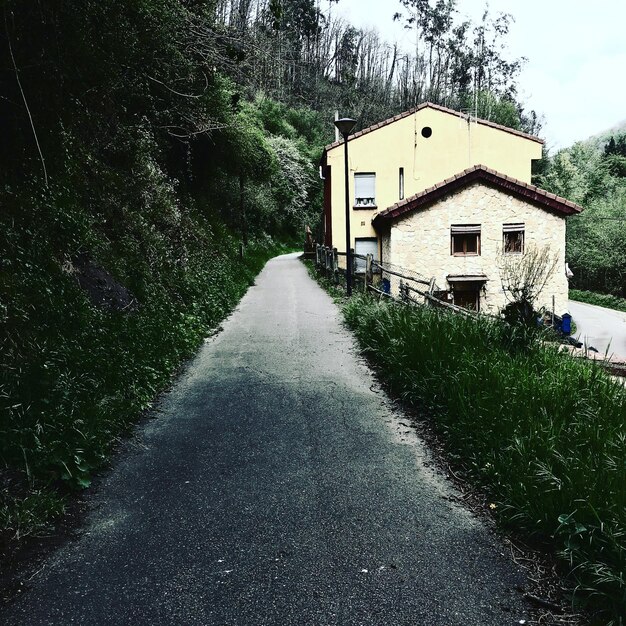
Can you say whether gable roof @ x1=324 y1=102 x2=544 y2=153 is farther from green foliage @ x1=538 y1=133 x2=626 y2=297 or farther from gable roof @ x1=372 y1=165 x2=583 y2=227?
green foliage @ x1=538 y1=133 x2=626 y2=297

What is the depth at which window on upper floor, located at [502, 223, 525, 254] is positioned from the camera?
18906 millimetres

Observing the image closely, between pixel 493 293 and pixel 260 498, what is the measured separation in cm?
1743

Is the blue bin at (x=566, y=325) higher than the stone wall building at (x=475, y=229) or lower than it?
lower

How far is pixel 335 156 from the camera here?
23.2 m

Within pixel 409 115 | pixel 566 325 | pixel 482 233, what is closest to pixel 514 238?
pixel 482 233

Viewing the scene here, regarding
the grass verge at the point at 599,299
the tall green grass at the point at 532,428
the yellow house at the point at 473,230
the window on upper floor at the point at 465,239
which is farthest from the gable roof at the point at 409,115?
the tall green grass at the point at 532,428

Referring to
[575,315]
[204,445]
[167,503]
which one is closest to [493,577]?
[167,503]

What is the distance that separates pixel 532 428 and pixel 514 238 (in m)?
16.7

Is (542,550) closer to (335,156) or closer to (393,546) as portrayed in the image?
(393,546)

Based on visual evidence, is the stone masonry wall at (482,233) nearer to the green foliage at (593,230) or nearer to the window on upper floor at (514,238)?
the window on upper floor at (514,238)

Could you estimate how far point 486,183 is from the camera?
1870 centimetres

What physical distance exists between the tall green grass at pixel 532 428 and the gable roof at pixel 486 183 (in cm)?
1208

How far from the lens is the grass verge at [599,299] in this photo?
33469 mm

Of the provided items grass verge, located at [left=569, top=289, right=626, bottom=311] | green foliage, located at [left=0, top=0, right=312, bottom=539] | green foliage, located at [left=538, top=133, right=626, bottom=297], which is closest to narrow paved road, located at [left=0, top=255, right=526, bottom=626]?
green foliage, located at [left=0, top=0, right=312, bottom=539]
